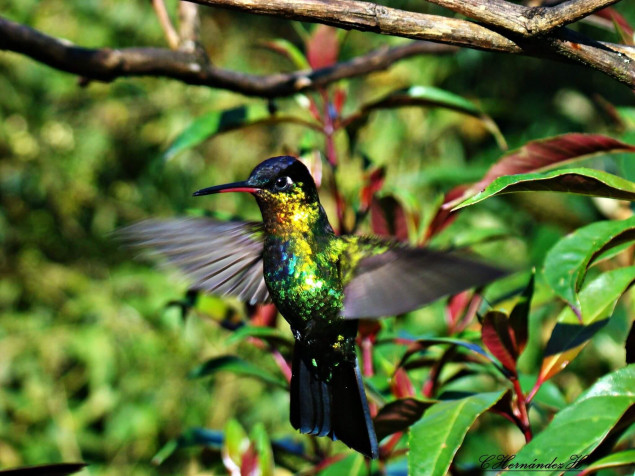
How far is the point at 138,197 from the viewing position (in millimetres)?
3457

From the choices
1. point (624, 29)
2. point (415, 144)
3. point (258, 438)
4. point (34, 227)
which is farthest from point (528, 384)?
point (34, 227)

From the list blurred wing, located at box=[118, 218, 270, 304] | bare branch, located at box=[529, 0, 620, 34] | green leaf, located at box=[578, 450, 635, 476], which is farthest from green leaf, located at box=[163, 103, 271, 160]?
green leaf, located at box=[578, 450, 635, 476]

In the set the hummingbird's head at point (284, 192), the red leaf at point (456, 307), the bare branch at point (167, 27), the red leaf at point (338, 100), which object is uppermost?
the bare branch at point (167, 27)

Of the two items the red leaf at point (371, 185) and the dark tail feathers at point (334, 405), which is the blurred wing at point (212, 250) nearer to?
the dark tail feathers at point (334, 405)

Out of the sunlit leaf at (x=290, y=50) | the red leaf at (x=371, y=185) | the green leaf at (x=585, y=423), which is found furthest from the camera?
the sunlit leaf at (x=290, y=50)

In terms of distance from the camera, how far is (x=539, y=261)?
192 centimetres

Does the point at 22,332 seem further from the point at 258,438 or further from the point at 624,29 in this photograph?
the point at 624,29

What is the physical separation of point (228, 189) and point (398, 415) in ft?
1.31

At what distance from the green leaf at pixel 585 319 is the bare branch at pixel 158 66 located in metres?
0.62

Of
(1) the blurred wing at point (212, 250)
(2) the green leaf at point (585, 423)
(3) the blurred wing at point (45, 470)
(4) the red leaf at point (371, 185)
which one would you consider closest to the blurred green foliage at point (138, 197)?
(4) the red leaf at point (371, 185)

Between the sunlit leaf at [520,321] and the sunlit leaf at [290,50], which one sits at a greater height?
the sunlit leaf at [290,50]

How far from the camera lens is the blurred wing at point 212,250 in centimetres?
117

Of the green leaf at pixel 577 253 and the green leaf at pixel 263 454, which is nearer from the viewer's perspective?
the green leaf at pixel 577 253

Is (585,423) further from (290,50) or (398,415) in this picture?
(290,50)
